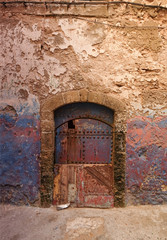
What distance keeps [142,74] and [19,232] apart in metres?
3.11

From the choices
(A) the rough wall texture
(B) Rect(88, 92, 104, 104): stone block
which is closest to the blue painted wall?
(A) the rough wall texture

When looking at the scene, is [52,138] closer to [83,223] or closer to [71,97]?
[71,97]

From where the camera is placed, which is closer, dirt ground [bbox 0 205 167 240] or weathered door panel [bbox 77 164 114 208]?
dirt ground [bbox 0 205 167 240]

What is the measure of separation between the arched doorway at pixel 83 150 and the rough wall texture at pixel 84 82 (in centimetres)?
18

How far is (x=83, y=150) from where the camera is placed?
117 inches

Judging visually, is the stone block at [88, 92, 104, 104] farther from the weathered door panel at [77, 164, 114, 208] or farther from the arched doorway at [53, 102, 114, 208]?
the weathered door panel at [77, 164, 114, 208]

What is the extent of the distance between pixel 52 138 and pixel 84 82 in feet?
3.72

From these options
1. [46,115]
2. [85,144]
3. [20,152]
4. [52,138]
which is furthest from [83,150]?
[20,152]

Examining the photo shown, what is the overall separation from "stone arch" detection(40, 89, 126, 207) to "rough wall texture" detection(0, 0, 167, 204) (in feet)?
0.06

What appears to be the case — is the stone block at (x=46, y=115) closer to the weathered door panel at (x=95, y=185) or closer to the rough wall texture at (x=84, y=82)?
the rough wall texture at (x=84, y=82)

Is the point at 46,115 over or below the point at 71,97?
below

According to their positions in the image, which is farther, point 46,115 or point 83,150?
point 83,150

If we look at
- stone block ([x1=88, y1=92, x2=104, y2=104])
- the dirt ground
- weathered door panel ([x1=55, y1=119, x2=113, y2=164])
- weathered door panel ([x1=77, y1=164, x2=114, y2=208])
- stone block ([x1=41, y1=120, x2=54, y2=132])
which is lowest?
the dirt ground

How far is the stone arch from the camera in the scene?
2.82 m
